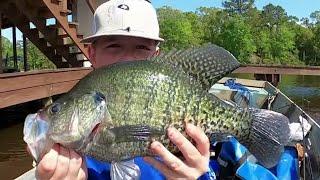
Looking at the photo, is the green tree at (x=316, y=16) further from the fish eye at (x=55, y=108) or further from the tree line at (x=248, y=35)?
the fish eye at (x=55, y=108)

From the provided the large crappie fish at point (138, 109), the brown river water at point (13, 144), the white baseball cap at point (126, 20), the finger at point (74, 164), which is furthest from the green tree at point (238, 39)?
the finger at point (74, 164)

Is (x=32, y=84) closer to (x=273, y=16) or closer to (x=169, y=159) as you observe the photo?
(x=169, y=159)

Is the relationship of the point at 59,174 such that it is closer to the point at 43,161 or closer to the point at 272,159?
the point at 43,161

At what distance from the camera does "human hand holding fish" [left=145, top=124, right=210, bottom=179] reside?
6.15 ft

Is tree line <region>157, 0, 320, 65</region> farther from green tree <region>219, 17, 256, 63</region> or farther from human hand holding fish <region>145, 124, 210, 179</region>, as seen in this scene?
human hand holding fish <region>145, 124, 210, 179</region>

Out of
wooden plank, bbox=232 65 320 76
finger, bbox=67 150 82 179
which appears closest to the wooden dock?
finger, bbox=67 150 82 179

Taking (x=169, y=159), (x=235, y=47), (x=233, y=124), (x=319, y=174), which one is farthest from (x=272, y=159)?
(x=235, y=47)

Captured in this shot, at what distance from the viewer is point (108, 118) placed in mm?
1805

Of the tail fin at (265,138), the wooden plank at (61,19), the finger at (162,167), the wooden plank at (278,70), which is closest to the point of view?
the finger at (162,167)

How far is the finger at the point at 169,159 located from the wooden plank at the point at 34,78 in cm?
608

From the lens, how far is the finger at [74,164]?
1.91m

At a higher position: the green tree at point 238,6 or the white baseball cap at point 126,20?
the green tree at point 238,6

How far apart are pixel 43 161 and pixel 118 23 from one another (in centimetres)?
99

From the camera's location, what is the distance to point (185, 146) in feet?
6.31
